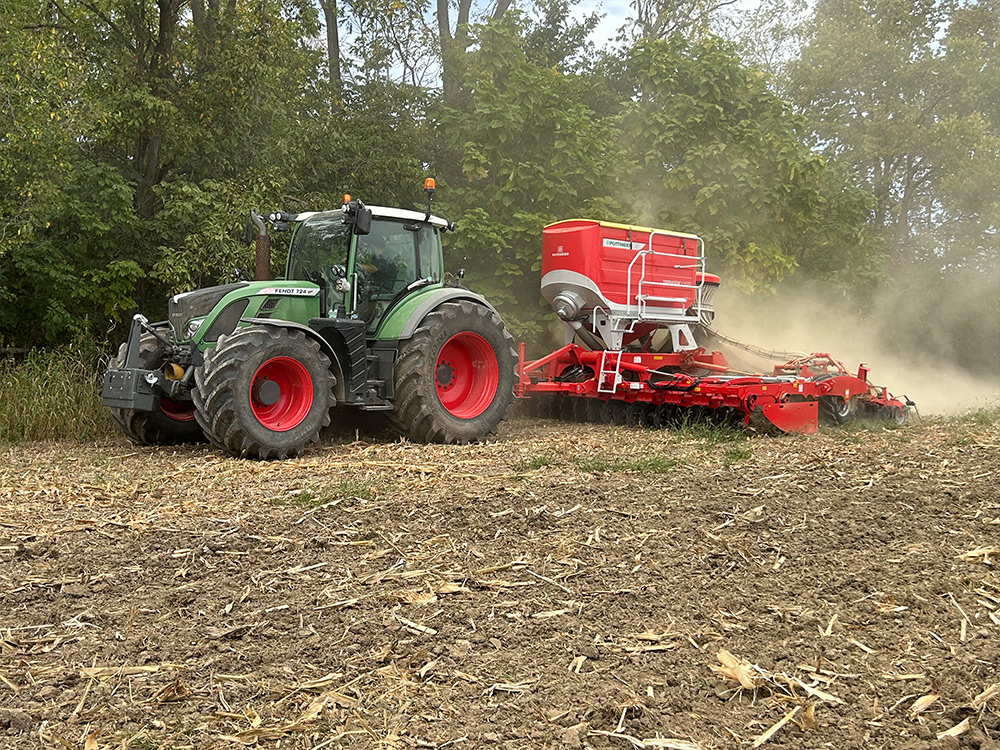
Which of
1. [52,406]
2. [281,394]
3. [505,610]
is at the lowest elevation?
[505,610]

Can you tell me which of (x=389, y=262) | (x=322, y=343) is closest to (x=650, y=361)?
(x=389, y=262)

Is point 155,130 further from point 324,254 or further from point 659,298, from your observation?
point 659,298

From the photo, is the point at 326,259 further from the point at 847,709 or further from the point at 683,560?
the point at 847,709

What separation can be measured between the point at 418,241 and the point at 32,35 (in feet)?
18.1

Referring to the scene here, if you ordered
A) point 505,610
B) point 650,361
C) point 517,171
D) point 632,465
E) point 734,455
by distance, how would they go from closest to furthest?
→ point 505,610 → point 632,465 → point 734,455 → point 650,361 → point 517,171

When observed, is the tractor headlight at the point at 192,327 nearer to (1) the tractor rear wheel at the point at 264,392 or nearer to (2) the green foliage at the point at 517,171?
(1) the tractor rear wheel at the point at 264,392

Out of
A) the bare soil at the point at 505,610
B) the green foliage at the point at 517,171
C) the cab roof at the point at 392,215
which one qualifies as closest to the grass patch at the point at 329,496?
the bare soil at the point at 505,610

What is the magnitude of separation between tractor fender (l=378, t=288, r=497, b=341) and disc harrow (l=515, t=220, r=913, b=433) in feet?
5.86

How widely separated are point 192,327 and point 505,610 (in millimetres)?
5245

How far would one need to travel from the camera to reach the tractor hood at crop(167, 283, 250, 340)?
8.48 metres

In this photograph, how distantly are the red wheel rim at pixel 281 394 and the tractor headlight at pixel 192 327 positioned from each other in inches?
27.7

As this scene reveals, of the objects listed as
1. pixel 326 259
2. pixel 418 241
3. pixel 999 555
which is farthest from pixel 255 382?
pixel 999 555

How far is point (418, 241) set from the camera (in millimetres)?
9453

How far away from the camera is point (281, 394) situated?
27.3 ft
